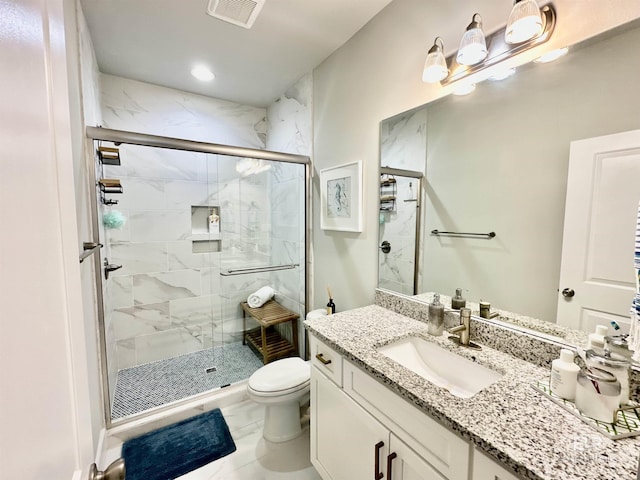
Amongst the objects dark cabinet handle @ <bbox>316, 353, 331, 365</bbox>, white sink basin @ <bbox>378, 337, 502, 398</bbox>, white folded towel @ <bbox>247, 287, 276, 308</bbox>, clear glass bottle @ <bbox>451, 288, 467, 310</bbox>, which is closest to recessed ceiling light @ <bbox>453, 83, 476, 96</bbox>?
clear glass bottle @ <bbox>451, 288, 467, 310</bbox>

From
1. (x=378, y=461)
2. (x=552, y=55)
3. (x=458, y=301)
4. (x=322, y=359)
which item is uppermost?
(x=552, y=55)

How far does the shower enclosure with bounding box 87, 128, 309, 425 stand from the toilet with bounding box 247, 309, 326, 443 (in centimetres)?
62

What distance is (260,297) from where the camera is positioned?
279cm

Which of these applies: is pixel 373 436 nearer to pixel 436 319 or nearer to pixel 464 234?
pixel 436 319

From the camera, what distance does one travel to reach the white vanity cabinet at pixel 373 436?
763 mm

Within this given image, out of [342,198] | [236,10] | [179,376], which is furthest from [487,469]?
[179,376]

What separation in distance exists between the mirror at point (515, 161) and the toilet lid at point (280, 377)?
982mm

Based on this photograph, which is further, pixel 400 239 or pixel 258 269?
pixel 258 269

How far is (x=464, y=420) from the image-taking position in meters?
0.74

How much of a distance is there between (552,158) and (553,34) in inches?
17.0

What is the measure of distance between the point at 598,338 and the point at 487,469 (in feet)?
1.82

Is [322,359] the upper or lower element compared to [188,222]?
lower

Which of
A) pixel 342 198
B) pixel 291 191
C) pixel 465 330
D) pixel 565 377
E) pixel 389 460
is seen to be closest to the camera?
pixel 565 377

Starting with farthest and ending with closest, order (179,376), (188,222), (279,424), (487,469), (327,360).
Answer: (188,222) → (179,376) → (279,424) → (327,360) → (487,469)
